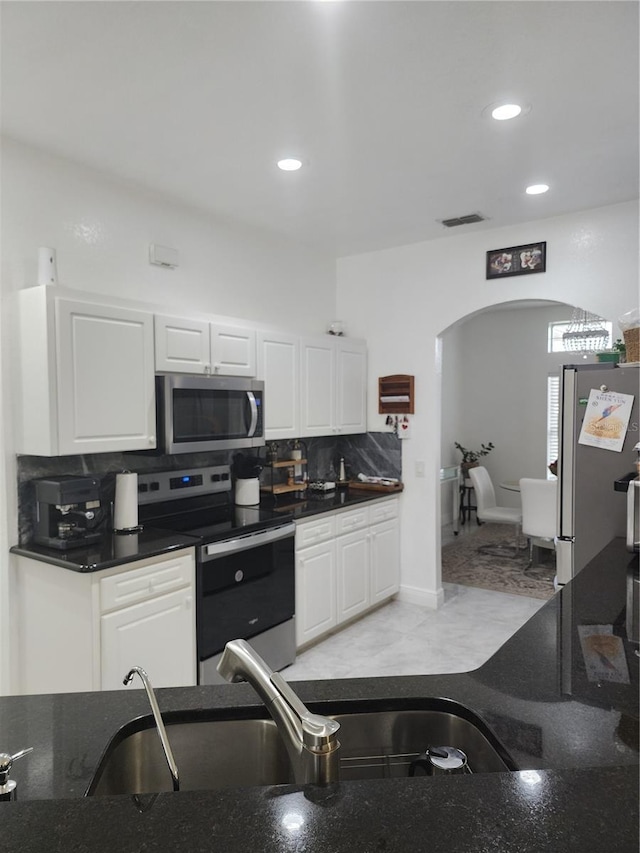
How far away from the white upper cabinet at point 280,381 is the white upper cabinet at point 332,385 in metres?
0.08

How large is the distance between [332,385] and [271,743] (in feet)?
11.1

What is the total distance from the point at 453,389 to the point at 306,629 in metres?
4.95

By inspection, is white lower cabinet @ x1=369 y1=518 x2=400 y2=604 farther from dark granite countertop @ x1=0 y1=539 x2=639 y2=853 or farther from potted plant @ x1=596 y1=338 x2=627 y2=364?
dark granite countertop @ x1=0 y1=539 x2=639 y2=853

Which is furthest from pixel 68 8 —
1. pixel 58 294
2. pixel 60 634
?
pixel 60 634

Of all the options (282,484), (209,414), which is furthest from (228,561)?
(282,484)

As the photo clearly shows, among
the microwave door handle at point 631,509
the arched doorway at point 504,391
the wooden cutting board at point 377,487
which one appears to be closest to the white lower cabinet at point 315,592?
the wooden cutting board at point 377,487

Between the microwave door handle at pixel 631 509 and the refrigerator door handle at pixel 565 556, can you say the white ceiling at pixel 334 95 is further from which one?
the refrigerator door handle at pixel 565 556

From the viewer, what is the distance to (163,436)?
308 cm

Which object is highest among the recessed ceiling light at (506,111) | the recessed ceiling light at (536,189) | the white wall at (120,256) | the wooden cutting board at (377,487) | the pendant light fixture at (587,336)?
the recessed ceiling light at (536,189)

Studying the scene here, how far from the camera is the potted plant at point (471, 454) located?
24.7 ft

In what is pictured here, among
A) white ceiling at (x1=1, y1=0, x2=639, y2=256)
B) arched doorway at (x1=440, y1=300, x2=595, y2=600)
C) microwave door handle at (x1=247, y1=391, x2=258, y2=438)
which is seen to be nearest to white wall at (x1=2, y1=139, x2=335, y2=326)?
white ceiling at (x1=1, y1=0, x2=639, y2=256)

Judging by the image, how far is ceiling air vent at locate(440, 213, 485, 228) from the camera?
380 cm

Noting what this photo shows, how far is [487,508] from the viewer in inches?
254

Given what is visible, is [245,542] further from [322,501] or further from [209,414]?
[322,501]
